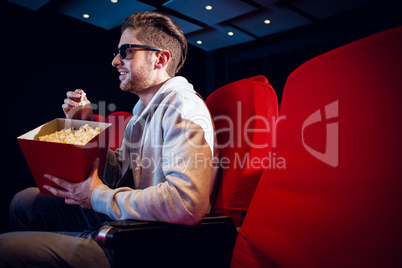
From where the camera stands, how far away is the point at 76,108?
4.64 feet

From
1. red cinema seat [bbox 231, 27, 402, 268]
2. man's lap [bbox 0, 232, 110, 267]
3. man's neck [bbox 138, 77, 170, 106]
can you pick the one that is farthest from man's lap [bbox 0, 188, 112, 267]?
man's neck [bbox 138, 77, 170, 106]

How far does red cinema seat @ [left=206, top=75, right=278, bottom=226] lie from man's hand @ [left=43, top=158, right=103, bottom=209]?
510 millimetres

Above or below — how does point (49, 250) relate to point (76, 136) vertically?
below

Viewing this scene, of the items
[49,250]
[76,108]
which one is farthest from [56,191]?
[76,108]

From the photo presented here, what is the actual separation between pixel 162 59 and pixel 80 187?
2.45ft

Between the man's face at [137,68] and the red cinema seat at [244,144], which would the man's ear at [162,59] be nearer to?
the man's face at [137,68]

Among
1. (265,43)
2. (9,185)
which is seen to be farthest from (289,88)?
(265,43)

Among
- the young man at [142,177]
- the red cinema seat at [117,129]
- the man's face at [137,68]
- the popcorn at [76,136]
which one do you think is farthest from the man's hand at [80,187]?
the red cinema seat at [117,129]

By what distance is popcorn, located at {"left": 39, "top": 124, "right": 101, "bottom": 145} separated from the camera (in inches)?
39.1

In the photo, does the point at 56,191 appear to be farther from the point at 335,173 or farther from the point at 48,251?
the point at 335,173

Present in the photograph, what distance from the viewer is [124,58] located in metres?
1.40

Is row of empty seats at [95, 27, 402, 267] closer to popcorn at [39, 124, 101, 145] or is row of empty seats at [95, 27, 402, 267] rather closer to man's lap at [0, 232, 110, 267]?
man's lap at [0, 232, 110, 267]

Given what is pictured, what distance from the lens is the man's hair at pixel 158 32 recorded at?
4.67ft

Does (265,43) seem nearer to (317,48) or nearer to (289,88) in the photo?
(317,48)
